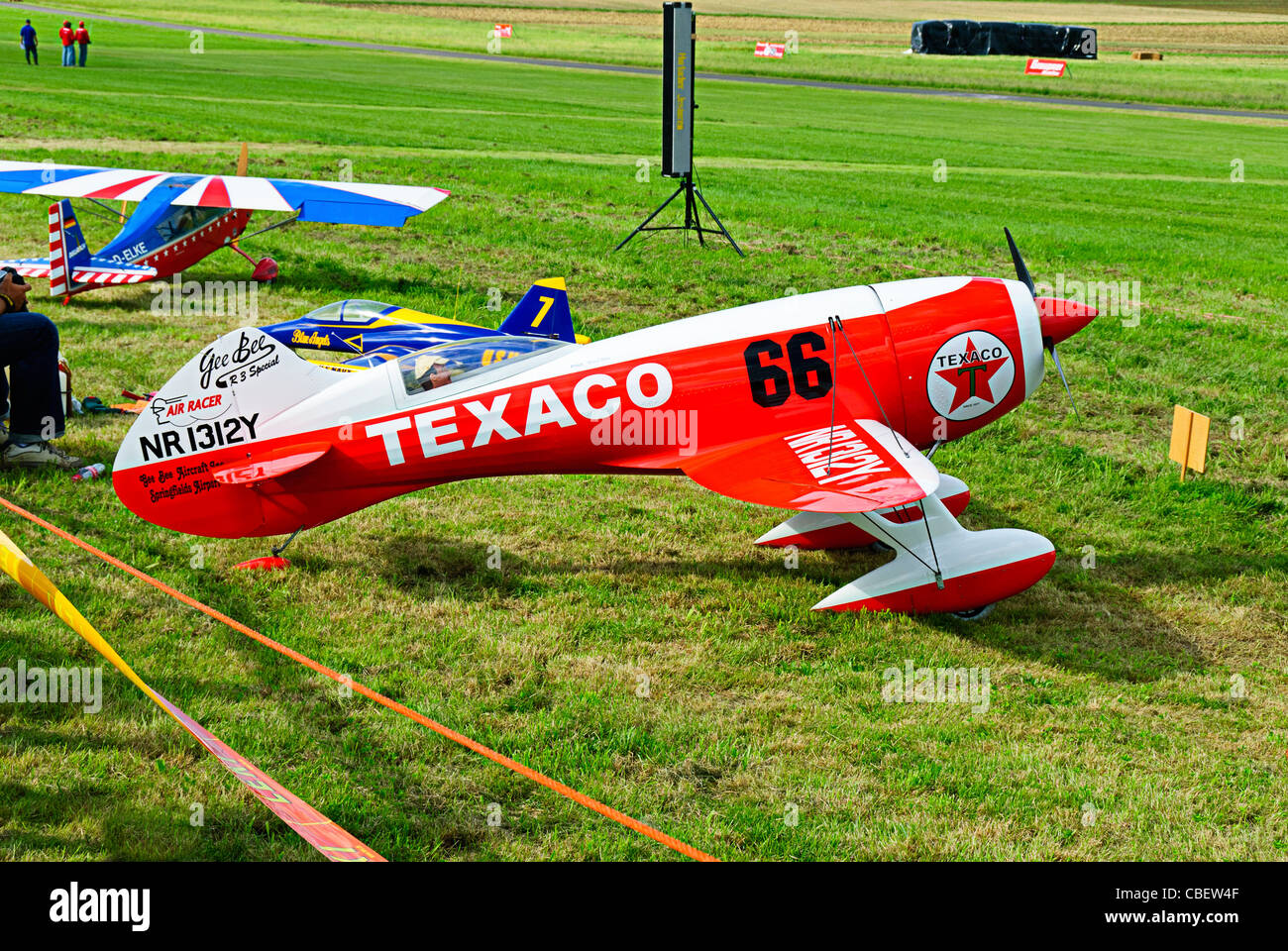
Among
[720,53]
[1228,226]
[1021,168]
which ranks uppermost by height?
[720,53]

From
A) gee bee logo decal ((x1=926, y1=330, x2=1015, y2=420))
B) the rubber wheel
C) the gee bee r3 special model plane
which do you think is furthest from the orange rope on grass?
the gee bee r3 special model plane

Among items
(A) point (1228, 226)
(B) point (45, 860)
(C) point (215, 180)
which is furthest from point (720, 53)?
(B) point (45, 860)

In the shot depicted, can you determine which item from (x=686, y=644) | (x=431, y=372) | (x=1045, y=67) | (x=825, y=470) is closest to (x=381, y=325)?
(x=431, y=372)

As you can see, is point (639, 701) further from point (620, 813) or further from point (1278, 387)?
point (1278, 387)

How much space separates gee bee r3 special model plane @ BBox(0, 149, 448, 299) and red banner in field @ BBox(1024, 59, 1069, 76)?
51.2 metres

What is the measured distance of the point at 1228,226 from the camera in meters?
19.8

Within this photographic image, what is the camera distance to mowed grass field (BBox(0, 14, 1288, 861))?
5.25 metres

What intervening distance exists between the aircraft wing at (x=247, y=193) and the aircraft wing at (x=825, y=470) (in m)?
8.53

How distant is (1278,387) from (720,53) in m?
54.7

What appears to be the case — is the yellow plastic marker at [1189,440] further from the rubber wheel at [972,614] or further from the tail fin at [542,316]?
the tail fin at [542,316]

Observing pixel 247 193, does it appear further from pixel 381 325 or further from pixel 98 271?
pixel 381 325

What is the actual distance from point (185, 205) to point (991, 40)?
6470 cm

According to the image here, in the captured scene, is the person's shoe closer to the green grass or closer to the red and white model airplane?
the red and white model airplane

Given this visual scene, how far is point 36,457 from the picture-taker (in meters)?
8.88
